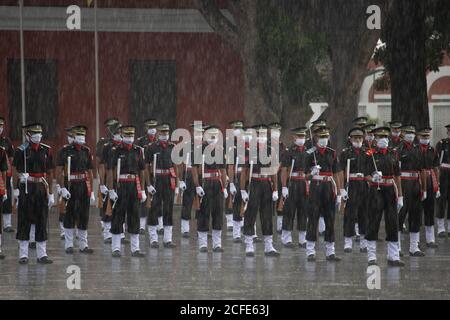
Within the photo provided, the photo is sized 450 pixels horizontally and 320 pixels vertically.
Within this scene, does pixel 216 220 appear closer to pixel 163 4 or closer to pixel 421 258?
pixel 421 258

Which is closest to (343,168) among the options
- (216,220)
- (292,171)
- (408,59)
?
(292,171)

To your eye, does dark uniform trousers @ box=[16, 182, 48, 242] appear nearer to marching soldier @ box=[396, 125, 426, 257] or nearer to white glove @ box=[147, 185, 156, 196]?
white glove @ box=[147, 185, 156, 196]

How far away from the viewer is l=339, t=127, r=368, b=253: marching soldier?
63.5 feet

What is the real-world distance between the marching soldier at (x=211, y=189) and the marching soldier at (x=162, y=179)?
0.97m

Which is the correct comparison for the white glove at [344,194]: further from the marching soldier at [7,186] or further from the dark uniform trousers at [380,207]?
the marching soldier at [7,186]

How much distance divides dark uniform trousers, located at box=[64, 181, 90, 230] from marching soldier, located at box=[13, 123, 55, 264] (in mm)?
1325

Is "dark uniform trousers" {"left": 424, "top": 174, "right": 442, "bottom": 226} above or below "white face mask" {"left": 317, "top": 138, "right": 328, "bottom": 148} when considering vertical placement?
below

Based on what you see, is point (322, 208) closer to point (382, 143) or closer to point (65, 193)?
point (382, 143)

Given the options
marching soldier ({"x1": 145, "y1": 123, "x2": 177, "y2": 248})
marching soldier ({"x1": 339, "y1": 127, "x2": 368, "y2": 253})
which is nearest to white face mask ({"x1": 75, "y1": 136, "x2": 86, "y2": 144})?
marching soldier ({"x1": 145, "y1": 123, "x2": 177, "y2": 248})

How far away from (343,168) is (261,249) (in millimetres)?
2032

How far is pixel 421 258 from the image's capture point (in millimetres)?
18859

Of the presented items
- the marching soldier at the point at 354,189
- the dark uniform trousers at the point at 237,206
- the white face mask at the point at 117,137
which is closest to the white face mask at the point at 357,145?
the marching soldier at the point at 354,189

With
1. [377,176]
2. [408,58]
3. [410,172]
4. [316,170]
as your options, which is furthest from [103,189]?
[408,58]

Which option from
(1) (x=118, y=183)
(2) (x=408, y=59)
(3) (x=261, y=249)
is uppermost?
(2) (x=408, y=59)
